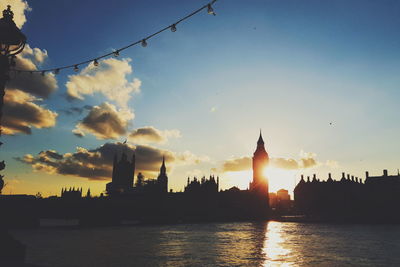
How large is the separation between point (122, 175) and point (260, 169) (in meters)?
70.1

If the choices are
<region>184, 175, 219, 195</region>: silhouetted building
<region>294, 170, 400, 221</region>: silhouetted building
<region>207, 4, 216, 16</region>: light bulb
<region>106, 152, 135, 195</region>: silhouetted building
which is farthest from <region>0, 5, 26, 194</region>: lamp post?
<region>106, 152, 135, 195</region>: silhouetted building

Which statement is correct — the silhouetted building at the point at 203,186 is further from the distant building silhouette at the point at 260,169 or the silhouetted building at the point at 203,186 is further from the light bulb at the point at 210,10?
the light bulb at the point at 210,10

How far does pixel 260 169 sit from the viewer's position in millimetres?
148375

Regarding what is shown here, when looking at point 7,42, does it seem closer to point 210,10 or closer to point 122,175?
point 210,10

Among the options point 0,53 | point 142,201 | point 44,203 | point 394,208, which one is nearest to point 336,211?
point 394,208

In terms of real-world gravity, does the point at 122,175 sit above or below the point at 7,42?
above

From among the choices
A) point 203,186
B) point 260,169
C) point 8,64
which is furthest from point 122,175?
point 8,64

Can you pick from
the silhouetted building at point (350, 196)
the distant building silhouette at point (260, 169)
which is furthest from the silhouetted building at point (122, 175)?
the silhouetted building at point (350, 196)

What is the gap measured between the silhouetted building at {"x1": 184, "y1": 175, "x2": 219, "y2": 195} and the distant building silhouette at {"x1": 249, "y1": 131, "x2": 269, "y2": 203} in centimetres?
1977

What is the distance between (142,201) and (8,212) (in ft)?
113

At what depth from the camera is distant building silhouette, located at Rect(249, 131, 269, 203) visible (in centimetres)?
14168

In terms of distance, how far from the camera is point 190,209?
10550cm

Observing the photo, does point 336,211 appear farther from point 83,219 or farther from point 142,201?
point 83,219

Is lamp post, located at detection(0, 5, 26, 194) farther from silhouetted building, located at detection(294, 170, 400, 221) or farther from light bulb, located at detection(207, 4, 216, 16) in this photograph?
silhouetted building, located at detection(294, 170, 400, 221)
